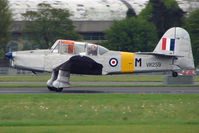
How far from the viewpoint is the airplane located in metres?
18.5

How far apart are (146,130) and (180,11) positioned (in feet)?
185

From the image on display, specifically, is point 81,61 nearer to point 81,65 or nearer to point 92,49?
point 81,65

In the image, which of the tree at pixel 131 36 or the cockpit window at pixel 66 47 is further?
the tree at pixel 131 36

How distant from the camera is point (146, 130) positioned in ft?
30.9

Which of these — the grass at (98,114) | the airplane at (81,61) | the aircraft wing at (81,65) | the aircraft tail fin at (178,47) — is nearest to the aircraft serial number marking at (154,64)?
the airplane at (81,61)

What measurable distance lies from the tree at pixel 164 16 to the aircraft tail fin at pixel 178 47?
42.3m

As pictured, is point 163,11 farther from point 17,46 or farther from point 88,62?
point 88,62

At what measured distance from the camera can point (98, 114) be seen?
1201cm

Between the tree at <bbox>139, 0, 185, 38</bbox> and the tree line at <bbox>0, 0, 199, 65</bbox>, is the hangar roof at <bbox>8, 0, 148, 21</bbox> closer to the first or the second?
the tree at <bbox>139, 0, 185, 38</bbox>

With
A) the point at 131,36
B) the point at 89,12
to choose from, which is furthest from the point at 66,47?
the point at 89,12

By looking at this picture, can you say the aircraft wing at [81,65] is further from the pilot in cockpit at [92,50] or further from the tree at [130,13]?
the tree at [130,13]

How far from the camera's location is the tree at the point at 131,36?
5706 cm

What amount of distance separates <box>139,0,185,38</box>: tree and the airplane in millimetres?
43685

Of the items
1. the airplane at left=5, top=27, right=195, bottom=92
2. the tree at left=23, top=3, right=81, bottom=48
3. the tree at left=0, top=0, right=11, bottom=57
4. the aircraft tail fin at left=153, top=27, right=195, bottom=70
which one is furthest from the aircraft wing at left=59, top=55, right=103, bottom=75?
the tree at left=23, top=3, right=81, bottom=48
